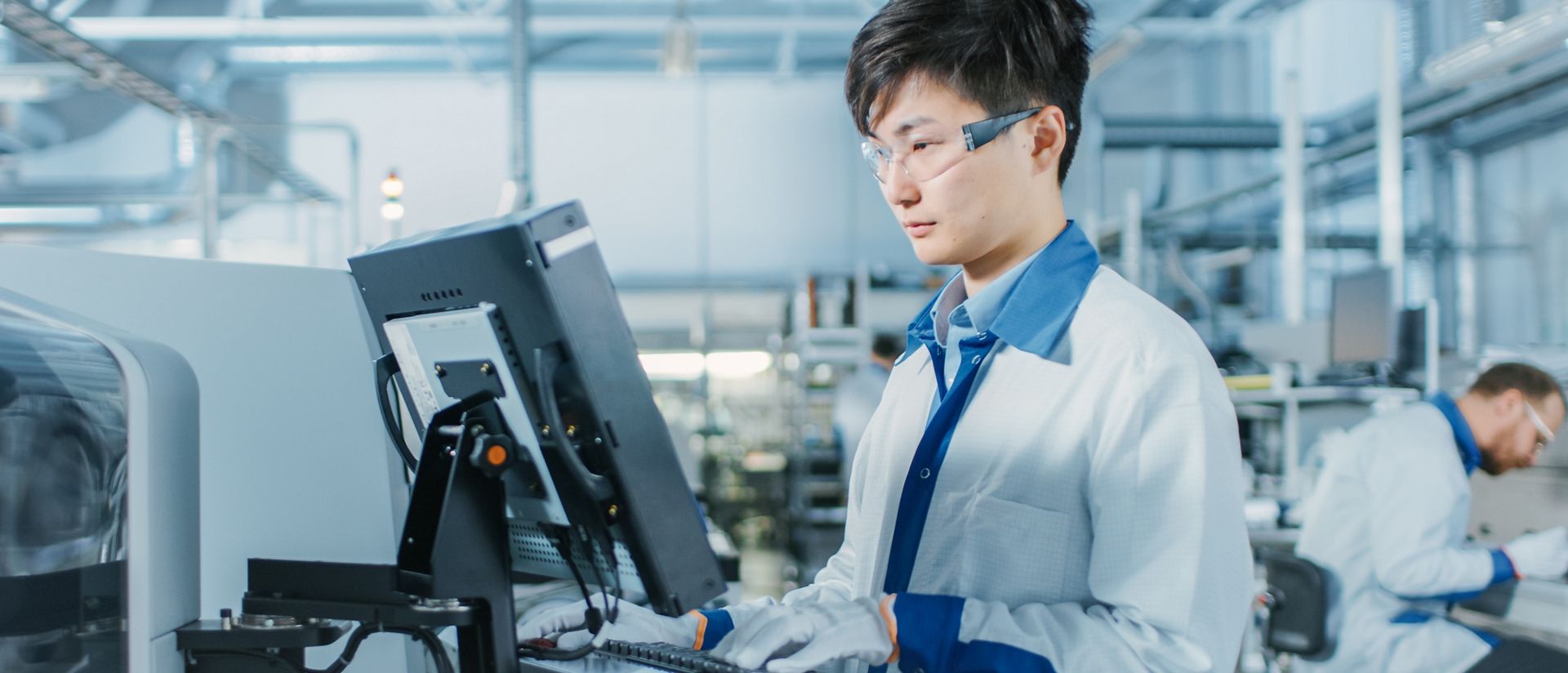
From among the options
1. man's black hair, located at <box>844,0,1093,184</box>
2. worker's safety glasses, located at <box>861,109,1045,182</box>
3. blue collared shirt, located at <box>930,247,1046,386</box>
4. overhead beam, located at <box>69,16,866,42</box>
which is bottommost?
blue collared shirt, located at <box>930,247,1046,386</box>

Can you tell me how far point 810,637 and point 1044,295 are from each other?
412 mm

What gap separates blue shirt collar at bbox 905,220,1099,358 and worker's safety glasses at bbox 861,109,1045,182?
0.14m

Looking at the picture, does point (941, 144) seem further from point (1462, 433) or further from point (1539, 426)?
point (1539, 426)

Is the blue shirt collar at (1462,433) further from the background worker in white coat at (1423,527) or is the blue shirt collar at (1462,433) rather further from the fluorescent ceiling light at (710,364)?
the fluorescent ceiling light at (710,364)

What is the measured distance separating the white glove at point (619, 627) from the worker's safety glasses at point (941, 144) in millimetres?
484

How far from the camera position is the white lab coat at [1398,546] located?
261 cm

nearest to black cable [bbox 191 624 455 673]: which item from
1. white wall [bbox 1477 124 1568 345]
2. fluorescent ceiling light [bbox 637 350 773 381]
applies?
white wall [bbox 1477 124 1568 345]

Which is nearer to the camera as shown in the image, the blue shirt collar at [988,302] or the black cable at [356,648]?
the black cable at [356,648]

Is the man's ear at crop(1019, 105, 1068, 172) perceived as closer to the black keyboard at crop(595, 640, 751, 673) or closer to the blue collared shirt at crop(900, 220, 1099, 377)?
the blue collared shirt at crop(900, 220, 1099, 377)

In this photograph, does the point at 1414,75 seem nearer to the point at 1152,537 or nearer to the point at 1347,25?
the point at 1347,25

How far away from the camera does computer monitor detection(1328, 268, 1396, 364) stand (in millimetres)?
3660

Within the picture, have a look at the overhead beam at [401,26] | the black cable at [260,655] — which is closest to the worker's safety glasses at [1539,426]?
the black cable at [260,655]

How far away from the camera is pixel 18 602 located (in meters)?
1.00

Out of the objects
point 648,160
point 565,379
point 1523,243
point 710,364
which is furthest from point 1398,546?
point 648,160
